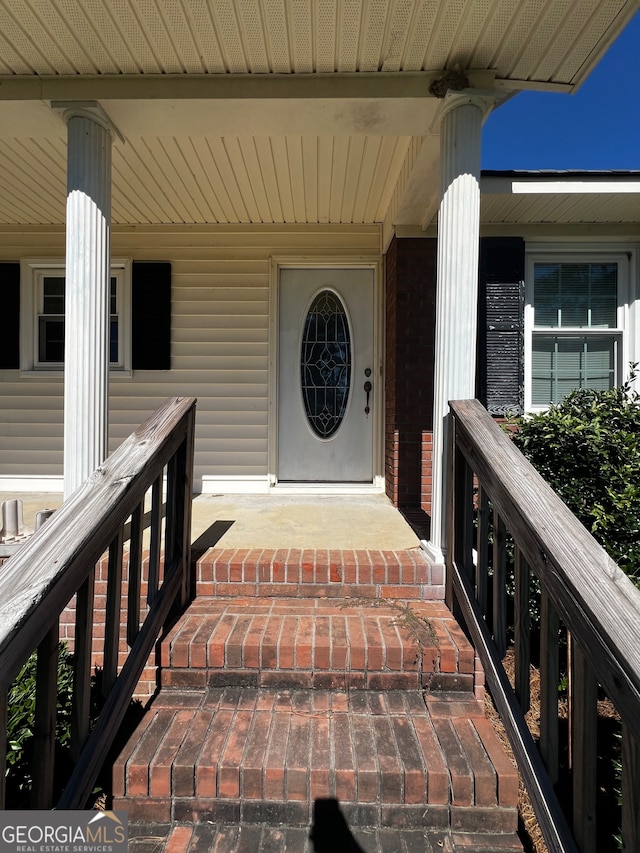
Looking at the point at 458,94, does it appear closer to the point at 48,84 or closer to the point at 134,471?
the point at 48,84

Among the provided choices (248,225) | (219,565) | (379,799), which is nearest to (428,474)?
(219,565)

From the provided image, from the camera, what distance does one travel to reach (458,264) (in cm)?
236

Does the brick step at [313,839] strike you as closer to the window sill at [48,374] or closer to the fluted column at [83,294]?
the fluted column at [83,294]

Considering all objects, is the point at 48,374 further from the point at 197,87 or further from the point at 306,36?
the point at 306,36

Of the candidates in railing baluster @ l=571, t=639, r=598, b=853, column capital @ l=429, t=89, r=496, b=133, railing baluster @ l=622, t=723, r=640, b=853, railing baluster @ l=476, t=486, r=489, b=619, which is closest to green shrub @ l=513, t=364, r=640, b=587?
railing baluster @ l=476, t=486, r=489, b=619

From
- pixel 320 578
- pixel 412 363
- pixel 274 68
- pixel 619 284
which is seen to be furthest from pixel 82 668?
pixel 619 284

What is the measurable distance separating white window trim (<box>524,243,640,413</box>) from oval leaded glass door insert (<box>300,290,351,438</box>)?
159 cm

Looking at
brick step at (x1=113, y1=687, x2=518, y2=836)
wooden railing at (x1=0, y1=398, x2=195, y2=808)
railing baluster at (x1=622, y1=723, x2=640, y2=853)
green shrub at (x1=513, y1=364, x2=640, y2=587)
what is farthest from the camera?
green shrub at (x1=513, y1=364, x2=640, y2=587)

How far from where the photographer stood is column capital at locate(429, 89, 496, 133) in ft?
7.52

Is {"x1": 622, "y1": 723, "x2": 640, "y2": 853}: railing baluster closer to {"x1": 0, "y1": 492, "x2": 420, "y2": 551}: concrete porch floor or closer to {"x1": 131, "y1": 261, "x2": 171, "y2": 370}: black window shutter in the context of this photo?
{"x1": 0, "y1": 492, "x2": 420, "y2": 551}: concrete porch floor

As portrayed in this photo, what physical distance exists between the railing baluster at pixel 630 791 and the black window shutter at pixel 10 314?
502cm

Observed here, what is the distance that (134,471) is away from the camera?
5.42ft

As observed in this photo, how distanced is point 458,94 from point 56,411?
4166 millimetres

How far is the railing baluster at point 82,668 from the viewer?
1361mm
